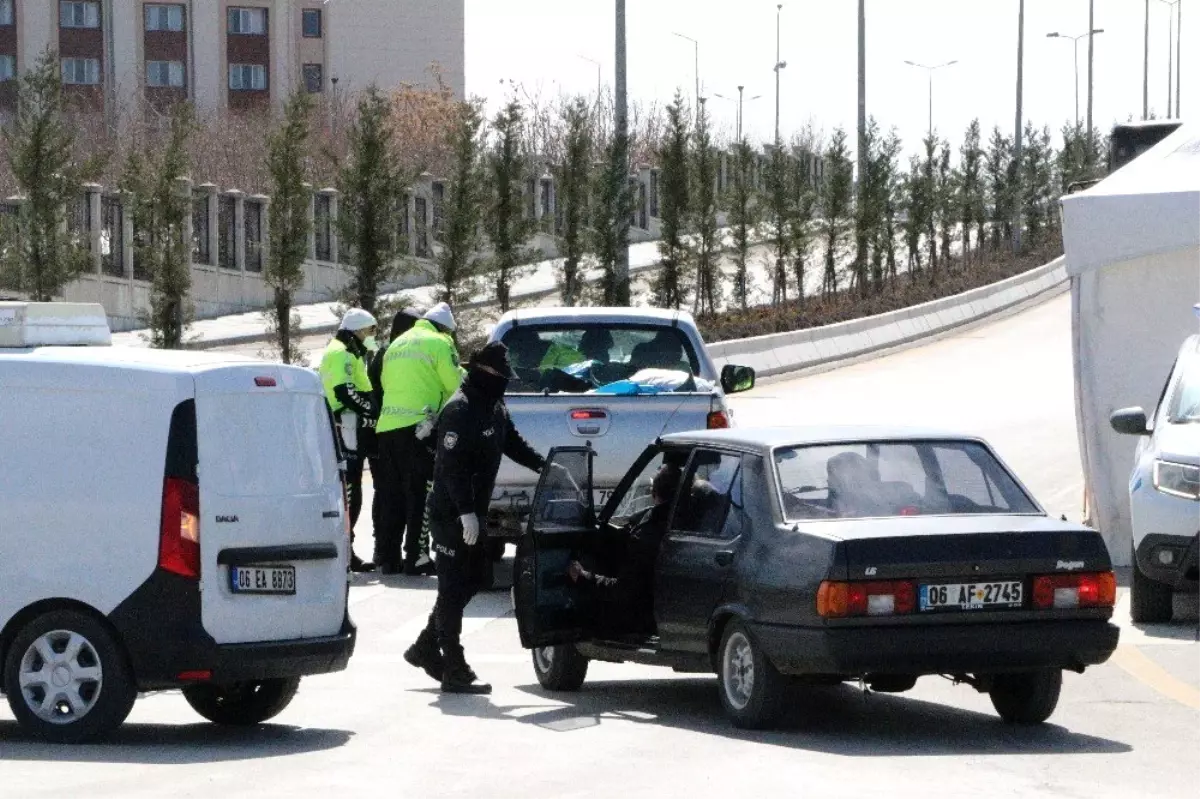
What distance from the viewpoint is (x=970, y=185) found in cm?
6625

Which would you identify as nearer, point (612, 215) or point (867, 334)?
point (612, 215)

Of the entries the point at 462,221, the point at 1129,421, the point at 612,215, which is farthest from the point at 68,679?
the point at 612,215

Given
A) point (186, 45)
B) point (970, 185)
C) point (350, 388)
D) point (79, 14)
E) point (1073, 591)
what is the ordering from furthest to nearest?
point (186, 45) < point (79, 14) < point (970, 185) < point (350, 388) < point (1073, 591)

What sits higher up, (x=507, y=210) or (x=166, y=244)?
(x=507, y=210)

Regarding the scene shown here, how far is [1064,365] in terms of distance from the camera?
41.0m

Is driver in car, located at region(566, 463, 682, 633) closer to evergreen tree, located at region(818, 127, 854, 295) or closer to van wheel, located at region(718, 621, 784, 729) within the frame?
van wheel, located at region(718, 621, 784, 729)

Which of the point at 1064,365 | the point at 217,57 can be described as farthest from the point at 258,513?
the point at 217,57

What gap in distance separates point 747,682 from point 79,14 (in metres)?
103

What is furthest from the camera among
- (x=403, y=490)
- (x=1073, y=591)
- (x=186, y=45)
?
(x=186, y=45)

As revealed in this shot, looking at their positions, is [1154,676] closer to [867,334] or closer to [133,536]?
[133,536]

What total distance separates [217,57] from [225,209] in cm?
6257

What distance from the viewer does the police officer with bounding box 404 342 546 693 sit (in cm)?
1147

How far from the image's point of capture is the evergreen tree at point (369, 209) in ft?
107

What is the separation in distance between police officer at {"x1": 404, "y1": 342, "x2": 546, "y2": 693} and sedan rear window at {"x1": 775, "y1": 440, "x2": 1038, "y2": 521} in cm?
193
